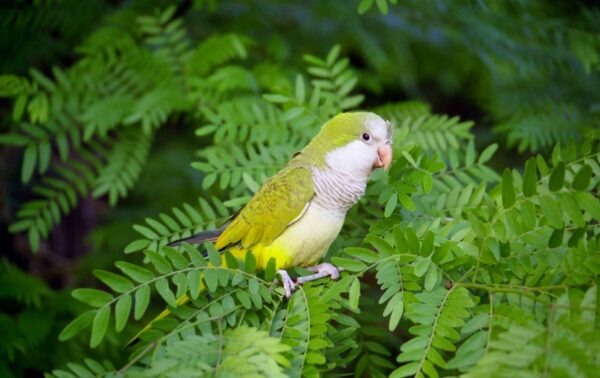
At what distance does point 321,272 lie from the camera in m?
1.67

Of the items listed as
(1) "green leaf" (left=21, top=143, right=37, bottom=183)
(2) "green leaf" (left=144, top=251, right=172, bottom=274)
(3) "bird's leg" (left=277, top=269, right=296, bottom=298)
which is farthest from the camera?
(1) "green leaf" (left=21, top=143, right=37, bottom=183)

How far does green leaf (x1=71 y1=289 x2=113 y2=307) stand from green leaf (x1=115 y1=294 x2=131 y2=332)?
0.02 metres

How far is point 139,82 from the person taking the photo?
2725 mm

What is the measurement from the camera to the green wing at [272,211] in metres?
1.70

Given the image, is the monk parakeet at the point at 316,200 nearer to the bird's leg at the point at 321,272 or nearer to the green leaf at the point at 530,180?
the bird's leg at the point at 321,272

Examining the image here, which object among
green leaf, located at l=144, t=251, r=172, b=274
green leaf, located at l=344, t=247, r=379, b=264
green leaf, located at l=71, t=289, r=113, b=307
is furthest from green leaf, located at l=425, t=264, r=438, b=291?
green leaf, located at l=71, t=289, r=113, b=307

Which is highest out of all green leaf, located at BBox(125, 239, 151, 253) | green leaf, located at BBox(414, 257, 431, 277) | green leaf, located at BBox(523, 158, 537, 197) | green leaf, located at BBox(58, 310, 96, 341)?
green leaf, located at BBox(523, 158, 537, 197)

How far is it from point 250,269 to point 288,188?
323 millimetres

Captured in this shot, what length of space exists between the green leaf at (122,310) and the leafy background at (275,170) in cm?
1

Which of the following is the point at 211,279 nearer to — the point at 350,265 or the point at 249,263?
the point at 249,263

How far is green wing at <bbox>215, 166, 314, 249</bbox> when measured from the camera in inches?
67.0

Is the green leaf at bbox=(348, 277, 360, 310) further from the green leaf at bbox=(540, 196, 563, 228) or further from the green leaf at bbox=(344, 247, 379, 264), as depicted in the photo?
the green leaf at bbox=(540, 196, 563, 228)

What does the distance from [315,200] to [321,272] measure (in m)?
0.20

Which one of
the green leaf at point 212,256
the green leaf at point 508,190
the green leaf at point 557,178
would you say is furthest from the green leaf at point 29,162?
the green leaf at point 557,178
